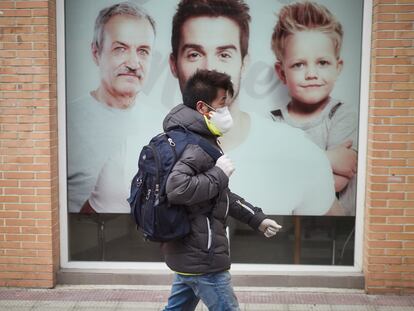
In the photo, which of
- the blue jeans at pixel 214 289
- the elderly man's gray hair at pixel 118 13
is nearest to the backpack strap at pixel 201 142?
the blue jeans at pixel 214 289

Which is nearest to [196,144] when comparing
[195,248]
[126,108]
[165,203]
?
[165,203]

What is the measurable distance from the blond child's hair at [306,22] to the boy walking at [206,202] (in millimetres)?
2017

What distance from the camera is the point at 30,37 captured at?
16.8 feet

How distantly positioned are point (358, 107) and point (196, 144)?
2.52 m

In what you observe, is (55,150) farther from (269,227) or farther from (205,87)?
(269,227)

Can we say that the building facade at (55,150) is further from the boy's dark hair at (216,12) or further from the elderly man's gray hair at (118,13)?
the boy's dark hair at (216,12)

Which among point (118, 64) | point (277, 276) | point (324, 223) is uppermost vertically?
point (118, 64)

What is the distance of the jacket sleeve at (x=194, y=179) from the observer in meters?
3.16

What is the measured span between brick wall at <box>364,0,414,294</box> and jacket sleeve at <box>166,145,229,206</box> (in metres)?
2.25

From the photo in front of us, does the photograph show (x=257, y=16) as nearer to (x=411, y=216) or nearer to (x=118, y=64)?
(x=118, y=64)

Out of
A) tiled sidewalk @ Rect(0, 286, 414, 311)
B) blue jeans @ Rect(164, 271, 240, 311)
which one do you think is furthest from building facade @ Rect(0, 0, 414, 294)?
blue jeans @ Rect(164, 271, 240, 311)

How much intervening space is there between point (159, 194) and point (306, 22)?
2.78 meters

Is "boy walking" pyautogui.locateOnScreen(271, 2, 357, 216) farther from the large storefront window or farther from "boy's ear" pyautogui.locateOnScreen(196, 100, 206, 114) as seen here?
"boy's ear" pyautogui.locateOnScreen(196, 100, 206, 114)

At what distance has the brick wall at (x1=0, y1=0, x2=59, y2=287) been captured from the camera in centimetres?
514
